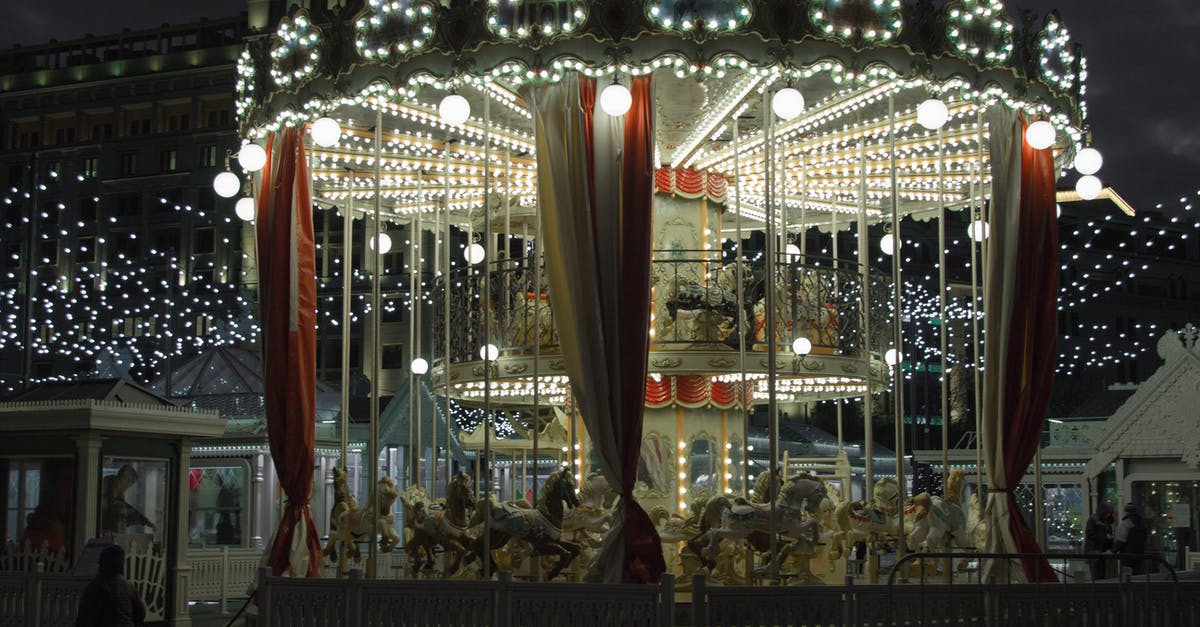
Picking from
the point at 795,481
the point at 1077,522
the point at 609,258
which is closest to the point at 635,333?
the point at 609,258

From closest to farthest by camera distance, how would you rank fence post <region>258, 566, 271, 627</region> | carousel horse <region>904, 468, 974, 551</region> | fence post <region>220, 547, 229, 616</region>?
fence post <region>258, 566, 271, 627</region> < carousel horse <region>904, 468, 974, 551</region> < fence post <region>220, 547, 229, 616</region>

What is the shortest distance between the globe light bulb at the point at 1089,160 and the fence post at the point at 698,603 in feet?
22.7

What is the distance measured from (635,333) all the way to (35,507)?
7512mm

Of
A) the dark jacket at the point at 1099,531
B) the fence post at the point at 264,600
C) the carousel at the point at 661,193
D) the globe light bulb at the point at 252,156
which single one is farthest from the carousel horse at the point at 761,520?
the dark jacket at the point at 1099,531

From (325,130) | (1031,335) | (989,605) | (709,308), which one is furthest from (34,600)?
(1031,335)

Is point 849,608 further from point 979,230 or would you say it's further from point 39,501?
point 39,501

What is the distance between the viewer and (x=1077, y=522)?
30.2m

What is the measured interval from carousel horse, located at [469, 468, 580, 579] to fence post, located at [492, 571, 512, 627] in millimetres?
2494

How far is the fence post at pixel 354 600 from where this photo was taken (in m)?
→ 10.7

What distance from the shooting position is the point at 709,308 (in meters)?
14.6

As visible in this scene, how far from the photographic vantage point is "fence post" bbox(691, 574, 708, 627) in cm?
975

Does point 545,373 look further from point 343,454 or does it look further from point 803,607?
point 803,607

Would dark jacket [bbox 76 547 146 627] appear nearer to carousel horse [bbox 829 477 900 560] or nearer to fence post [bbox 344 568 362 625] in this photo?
fence post [bbox 344 568 362 625]

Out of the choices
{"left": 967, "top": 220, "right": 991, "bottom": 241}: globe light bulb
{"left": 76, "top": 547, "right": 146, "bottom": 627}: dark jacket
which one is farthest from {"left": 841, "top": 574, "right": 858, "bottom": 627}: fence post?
{"left": 76, "top": 547, "right": 146, "bottom": 627}: dark jacket
